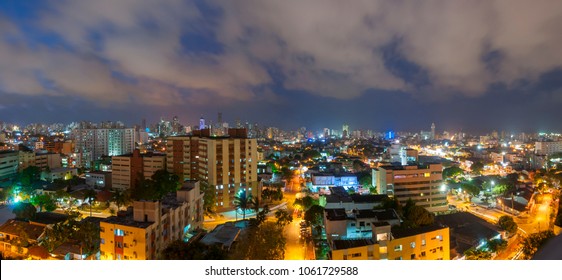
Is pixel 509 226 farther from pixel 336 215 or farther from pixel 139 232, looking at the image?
pixel 139 232

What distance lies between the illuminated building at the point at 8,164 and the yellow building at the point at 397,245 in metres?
12.6

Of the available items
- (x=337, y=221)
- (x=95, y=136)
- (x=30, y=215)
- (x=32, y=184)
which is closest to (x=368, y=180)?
(x=337, y=221)

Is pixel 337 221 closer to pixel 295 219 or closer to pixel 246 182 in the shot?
pixel 295 219

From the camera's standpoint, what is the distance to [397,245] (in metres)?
4.14

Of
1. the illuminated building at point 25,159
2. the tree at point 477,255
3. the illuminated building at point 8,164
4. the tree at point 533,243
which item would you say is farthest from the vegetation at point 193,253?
the illuminated building at point 25,159

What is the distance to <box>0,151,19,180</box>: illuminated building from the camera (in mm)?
11078

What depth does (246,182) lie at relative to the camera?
27.5ft

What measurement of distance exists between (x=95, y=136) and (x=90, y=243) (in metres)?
15.4

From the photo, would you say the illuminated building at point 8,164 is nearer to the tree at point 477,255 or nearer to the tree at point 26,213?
the tree at point 26,213

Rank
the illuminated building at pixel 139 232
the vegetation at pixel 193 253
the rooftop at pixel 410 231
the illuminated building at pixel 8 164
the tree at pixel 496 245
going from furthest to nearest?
1. the illuminated building at pixel 8 164
2. the tree at pixel 496 245
3. the rooftop at pixel 410 231
4. the illuminated building at pixel 139 232
5. the vegetation at pixel 193 253

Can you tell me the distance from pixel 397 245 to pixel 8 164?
44.3 feet

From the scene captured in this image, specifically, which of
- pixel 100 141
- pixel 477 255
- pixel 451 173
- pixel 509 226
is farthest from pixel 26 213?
pixel 100 141

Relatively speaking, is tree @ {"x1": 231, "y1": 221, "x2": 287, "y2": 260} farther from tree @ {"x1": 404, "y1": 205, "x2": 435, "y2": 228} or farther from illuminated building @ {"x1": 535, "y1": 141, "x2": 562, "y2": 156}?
illuminated building @ {"x1": 535, "y1": 141, "x2": 562, "y2": 156}

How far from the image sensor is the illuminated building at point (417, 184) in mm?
8250
